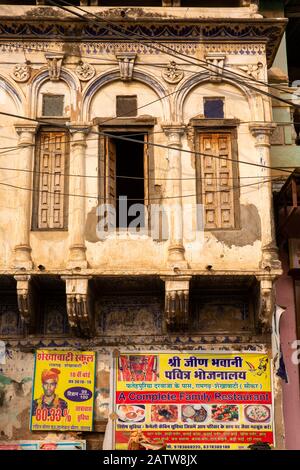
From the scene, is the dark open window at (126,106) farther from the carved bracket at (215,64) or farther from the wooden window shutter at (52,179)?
the carved bracket at (215,64)

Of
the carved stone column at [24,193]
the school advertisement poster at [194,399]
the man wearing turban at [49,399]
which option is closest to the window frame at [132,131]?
the carved stone column at [24,193]

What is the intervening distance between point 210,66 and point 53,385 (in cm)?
576

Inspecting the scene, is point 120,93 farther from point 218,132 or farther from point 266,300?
point 266,300

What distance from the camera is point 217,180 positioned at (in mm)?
12586

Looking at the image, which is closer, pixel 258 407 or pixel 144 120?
pixel 258 407

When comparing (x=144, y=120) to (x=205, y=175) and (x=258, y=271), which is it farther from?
(x=258, y=271)

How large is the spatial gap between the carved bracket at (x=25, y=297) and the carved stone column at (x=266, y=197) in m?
3.54

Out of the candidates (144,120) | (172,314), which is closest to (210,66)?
(144,120)

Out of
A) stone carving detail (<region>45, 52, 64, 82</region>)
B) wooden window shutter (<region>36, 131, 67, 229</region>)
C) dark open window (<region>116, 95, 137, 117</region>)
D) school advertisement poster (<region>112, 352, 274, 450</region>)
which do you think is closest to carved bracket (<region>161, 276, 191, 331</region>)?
school advertisement poster (<region>112, 352, 274, 450</region>)

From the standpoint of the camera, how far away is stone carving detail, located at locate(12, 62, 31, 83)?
507 inches

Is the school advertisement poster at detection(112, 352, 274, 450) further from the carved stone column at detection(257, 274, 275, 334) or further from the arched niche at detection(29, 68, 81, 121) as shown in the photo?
the arched niche at detection(29, 68, 81, 121)

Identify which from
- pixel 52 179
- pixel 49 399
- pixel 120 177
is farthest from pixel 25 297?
pixel 120 177

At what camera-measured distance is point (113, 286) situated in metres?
12.2

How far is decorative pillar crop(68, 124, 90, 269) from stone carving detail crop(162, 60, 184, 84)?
1.58 meters
